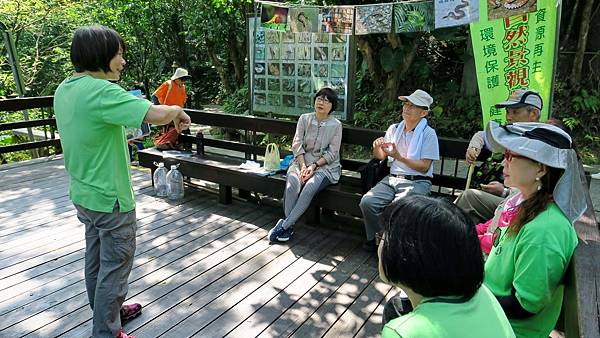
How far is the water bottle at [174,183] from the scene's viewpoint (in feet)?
15.6

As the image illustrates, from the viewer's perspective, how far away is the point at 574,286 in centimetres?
145

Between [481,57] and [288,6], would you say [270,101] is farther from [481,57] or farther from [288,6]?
[481,57]

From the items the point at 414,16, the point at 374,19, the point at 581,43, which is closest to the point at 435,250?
the point at 414,16

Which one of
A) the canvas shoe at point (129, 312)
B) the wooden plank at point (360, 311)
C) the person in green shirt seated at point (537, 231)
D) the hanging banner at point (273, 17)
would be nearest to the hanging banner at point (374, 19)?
the hanging banner at point (273, 17)

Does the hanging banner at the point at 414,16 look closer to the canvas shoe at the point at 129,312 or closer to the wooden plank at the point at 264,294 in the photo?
the wooden plank at the point at 264,294

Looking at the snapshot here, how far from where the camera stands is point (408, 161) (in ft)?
11.1

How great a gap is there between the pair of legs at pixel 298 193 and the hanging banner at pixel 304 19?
1577 mm

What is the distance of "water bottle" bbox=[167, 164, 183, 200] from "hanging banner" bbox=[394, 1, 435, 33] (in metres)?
2.75

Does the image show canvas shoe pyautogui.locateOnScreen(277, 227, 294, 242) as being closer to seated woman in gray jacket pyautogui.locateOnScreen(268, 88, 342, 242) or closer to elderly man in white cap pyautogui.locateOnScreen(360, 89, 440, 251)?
seated woman in gray jacket pyautogui.locateOnScreen(268, 88, 342, 242)

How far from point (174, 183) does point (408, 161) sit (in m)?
2.65

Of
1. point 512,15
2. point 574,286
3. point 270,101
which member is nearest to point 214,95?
point 270,101

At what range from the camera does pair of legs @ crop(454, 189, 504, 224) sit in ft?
9.46

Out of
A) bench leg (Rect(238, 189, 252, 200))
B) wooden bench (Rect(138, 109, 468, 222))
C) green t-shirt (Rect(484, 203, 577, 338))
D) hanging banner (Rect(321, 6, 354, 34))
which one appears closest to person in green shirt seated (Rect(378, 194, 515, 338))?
green t-shirt (Rect(484, 203, 577, 338))

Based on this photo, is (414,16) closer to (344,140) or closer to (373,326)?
(344,140)
